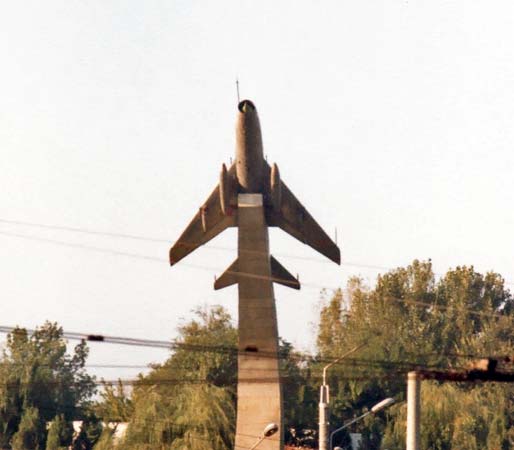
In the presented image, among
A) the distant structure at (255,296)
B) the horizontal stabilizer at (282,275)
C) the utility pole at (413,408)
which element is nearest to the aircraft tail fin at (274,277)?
the horizontal stabilizer at (282,275)

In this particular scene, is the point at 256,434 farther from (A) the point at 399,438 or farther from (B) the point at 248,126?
(A) the point at 399,438

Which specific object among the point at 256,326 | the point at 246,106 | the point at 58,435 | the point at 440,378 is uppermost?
the point at 246,106

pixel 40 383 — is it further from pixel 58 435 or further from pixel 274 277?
pixel 274 277

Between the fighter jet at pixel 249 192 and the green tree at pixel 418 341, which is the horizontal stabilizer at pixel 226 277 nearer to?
the fighter jet at pixel 249 192

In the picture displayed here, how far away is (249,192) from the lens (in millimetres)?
54125

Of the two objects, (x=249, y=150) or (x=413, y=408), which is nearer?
(x=413, y=408)

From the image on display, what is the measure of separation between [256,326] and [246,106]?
10021 millimetres

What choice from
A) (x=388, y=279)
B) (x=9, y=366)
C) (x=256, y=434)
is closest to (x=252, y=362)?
(x=256, y=434)

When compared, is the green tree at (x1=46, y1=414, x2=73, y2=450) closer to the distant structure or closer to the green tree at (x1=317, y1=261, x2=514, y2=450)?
the green tree at (x1=317, y1=261, x2=514, y2=450)

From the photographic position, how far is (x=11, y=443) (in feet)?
338

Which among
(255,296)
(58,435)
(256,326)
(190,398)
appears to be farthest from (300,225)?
(58,435)

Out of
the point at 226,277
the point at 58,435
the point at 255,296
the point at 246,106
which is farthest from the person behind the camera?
the point at 58,435

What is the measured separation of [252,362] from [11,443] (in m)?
54.2

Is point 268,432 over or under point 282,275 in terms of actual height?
under
